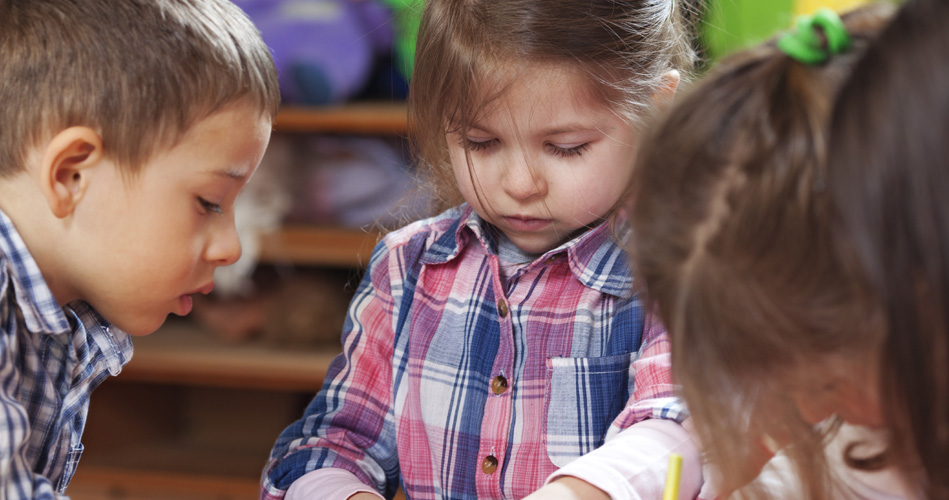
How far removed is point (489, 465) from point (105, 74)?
A: 17.3 inches

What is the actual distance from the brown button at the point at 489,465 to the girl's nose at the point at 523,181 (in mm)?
228

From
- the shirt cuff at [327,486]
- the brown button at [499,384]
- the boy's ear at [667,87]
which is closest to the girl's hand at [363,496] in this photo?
the shirt cuff at [327,486]

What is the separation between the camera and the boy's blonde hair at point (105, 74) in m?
0.65

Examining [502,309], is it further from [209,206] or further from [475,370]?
[209,206]

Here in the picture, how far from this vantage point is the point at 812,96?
0.44 meters

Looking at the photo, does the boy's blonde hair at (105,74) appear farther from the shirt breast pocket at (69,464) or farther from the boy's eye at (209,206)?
the shirt breast pocket at (69,464)

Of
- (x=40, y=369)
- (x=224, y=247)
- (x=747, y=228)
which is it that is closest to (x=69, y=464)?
(x=40, y=369)

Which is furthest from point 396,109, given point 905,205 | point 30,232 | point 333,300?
point 905,205

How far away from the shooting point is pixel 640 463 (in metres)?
0.68

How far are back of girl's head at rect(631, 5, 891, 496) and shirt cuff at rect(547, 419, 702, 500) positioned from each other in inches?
5.8

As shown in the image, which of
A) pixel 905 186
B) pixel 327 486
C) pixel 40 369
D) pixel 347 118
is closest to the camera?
pixel 905 186

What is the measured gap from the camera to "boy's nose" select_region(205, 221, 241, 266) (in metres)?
0.72

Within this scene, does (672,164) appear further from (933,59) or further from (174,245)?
(174,245)

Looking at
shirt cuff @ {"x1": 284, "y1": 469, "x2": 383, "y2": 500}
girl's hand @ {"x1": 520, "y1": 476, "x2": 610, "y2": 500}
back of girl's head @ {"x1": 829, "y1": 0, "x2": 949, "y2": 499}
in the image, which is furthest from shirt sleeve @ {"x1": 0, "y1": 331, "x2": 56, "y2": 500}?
back of girl's head @ {"x1": 829, "y1": 0, "x2": 949, "y2": 499}
